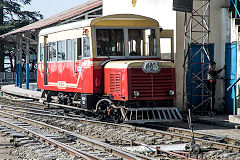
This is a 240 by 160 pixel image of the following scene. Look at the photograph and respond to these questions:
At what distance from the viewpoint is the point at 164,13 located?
1759cm

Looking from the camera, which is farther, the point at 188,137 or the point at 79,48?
A: the point at 79,48

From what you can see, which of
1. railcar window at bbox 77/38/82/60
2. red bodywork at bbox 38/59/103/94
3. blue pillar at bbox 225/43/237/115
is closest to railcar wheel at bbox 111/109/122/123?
red bodywork at bbox 38/59/103/94

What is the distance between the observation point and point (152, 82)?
42.4 feet

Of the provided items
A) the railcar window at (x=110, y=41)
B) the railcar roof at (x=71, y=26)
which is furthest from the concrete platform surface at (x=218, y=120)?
the railcar roof at (x=71, y=26)

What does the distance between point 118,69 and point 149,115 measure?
147 cm

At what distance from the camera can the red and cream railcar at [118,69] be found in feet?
42.0

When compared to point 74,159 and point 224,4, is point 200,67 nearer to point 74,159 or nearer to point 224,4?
point 224,4

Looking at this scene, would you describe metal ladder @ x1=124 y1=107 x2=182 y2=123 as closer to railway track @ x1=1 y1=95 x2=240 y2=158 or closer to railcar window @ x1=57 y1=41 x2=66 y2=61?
railway track @ x1=1 y1=95 x2=240 y2=158

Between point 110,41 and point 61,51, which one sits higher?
point 110,41

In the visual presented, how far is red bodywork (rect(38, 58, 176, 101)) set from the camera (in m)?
12.7

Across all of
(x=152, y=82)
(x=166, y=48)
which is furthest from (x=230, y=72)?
(x=152, y=82)

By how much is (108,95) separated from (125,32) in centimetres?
187

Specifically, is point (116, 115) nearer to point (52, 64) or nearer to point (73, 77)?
point (73, 77)

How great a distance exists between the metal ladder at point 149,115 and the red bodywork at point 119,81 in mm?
322
